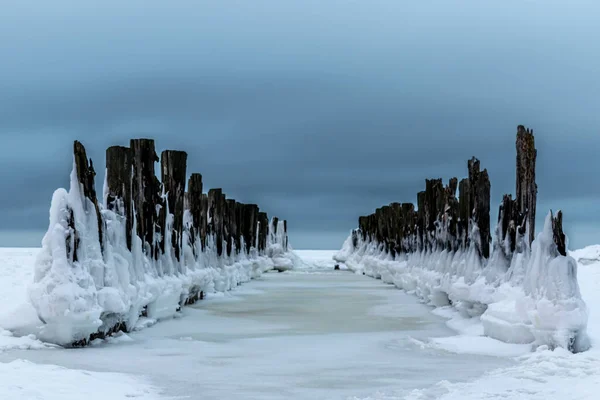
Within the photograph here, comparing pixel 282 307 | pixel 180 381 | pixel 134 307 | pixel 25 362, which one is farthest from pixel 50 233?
pixel 282 307

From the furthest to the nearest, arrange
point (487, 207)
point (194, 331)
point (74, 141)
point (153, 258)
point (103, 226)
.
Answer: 1. point (487, 207)
2. point (153, 258)
3. point (194, 331)
4. point (103, 226)
5. point (74, 141)

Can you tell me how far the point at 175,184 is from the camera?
1638 cm

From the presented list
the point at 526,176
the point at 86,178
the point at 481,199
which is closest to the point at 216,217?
the point at 481,199

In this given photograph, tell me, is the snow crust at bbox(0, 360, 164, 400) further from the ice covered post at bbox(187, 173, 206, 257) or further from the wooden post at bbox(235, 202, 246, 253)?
the wooden post at bbox(235, 202, 246, 253)

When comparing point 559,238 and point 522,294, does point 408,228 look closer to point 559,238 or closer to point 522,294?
point 522,294

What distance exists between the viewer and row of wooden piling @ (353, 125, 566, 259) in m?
10.7

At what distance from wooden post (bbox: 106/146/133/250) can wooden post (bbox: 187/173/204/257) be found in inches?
269

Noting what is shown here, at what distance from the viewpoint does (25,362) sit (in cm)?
701

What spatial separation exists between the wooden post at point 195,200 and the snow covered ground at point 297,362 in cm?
593

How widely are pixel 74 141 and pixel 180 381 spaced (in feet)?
13.3

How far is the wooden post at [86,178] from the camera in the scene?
9805mm

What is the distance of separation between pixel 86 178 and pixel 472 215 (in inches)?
300

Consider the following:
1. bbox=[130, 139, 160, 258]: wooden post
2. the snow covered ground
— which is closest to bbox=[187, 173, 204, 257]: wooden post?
bbox=[130, 139, 160, 258]: wooden post

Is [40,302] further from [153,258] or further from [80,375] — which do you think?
[153,258]
